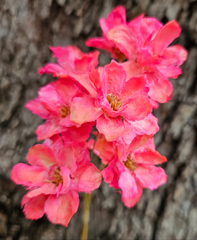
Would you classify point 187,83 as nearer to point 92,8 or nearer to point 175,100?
point 175,100

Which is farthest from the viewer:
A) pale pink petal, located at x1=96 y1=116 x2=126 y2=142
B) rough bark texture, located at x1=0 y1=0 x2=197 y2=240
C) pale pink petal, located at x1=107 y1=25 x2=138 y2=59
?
rough bark texture, located at x1=0 y1=0 x2=197 y2=240

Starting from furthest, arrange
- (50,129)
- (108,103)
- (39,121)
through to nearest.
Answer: (39,121)
(50,129)
(108,103)

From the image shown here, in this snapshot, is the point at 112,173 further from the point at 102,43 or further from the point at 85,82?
the point at 102,43

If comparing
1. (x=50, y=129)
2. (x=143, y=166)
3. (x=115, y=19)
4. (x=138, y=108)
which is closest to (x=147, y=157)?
(x=143, y=166)

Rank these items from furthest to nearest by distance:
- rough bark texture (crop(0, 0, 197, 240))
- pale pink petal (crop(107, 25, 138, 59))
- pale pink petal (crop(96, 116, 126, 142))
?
rough bark texture (crop(0, 0, 197, 240)) → pale pink petal (crop(107, 25, 138, 59)) → pale pink petal (crop(96, 116, 126, 142))

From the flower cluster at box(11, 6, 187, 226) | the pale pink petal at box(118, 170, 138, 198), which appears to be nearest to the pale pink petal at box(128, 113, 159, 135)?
the flower cluster at box(11, 6, 187, 226)

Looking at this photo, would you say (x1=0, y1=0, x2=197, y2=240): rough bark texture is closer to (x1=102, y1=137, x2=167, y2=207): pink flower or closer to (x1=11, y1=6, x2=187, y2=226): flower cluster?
(x1=11, y1=6, x2=187, y2=226): flower cluster

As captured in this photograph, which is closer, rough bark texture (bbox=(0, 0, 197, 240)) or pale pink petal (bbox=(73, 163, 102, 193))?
pale pink petal (bbox=(73, 163, 102, 193))

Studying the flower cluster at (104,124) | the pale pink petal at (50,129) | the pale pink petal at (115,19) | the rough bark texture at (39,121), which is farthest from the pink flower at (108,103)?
the rough bark texture at (39,121)
